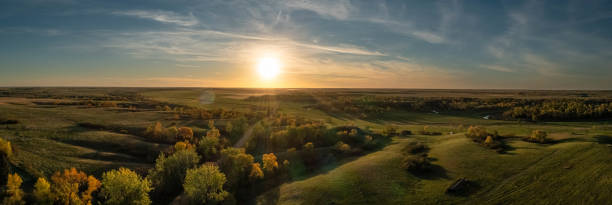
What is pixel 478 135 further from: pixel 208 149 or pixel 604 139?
pixel 208 149

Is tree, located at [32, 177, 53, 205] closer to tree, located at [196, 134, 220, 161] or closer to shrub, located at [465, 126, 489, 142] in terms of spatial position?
tree, located at [196, 134, 220, 161]

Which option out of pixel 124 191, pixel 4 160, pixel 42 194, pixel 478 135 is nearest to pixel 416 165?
pixel 478 135

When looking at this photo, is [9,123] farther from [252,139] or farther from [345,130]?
[345,130]

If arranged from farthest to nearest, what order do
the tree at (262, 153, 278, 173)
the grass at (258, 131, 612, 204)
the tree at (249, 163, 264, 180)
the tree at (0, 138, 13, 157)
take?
the tree at (262, 153, 278, 173)
the tree at (249, 163, 264, 180)
the tree at (0, 138, 13, 157)
the grass at (258, 131, 612, 204)

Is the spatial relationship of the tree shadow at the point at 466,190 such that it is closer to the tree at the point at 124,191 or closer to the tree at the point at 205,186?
the tree at the point at 205,186

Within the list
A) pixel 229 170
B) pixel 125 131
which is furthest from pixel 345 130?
pixel 125 131

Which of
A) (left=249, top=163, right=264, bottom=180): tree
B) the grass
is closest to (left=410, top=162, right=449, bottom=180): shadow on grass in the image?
the grass

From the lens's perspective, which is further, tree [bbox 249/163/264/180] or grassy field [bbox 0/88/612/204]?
tree [bbox 249/163/264/180]
